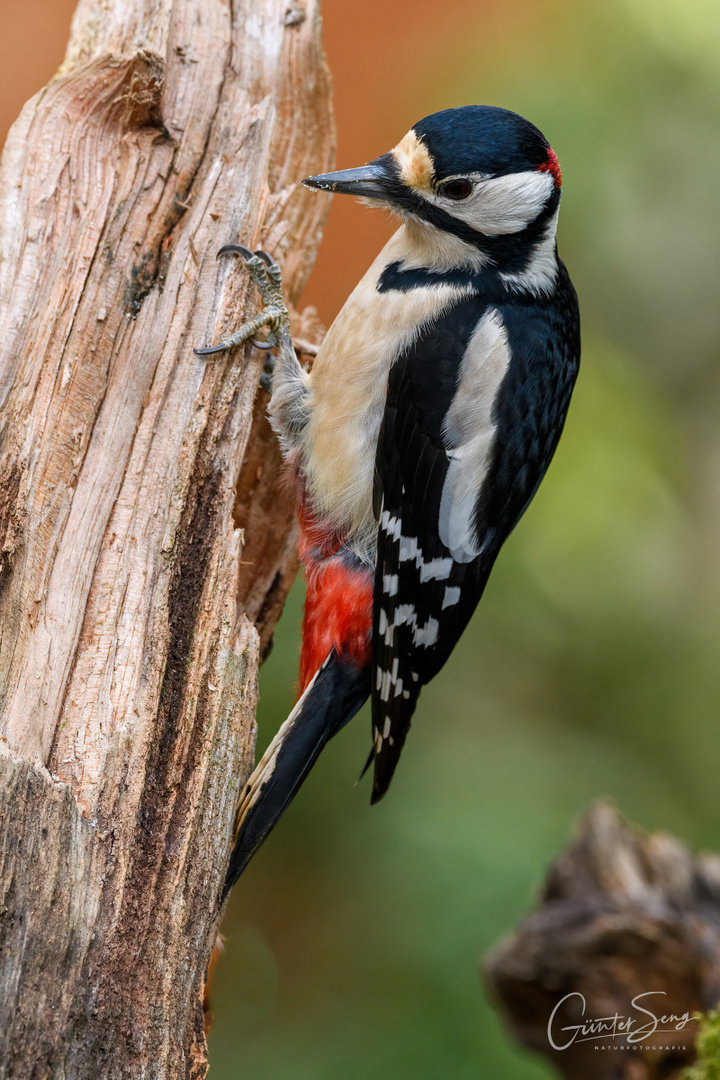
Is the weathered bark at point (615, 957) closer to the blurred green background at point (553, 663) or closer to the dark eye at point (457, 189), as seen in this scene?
the blurred green background at point (553, 663)

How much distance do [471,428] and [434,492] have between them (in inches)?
6.3

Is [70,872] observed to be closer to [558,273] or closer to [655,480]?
[558,273]

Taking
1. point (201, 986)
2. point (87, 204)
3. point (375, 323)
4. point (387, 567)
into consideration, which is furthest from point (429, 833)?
point (87, 204)

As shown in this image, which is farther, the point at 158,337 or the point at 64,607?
the point at 158,337

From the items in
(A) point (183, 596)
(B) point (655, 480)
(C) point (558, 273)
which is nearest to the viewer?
(A) point (183, 596)

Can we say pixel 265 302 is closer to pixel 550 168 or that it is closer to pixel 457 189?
pixel 457 189

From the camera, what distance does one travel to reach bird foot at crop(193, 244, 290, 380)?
6.57 feet

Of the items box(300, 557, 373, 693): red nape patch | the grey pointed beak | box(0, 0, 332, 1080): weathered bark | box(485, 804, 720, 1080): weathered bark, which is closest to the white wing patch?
box(300, 557, 373, 693): red nape patch

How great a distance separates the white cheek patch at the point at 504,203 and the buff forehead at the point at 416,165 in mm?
50

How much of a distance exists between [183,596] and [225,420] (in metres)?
0.40

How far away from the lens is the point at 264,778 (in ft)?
5.91

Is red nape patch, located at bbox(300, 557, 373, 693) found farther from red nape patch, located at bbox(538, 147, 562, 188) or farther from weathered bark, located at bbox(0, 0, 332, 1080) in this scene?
red nape patch, located at bbox(538, 147, 562, 188)

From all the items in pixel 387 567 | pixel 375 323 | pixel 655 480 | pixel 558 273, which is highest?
pixel 655 480

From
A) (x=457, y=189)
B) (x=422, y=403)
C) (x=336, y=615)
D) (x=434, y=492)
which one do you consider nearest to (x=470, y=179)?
(x=457, y=189)
